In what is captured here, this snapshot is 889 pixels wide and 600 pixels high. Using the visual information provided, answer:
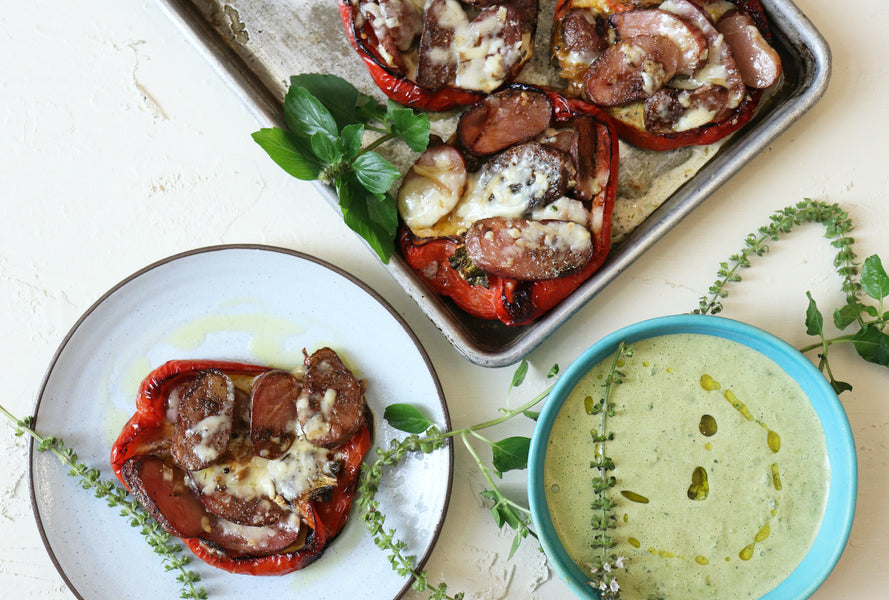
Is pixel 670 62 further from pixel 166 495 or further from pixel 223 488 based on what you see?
pixel 166 495

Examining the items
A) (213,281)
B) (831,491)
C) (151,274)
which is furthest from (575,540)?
(151,274)

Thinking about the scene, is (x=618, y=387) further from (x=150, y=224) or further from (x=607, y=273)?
(x=150, y=224)

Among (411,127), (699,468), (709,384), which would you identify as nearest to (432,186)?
(411,127)

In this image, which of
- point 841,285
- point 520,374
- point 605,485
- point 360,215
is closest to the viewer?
point 605,485

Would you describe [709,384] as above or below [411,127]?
below

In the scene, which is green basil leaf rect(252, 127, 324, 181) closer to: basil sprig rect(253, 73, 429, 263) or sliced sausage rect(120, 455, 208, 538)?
basil sprig rect(253, 73, 429, 263)

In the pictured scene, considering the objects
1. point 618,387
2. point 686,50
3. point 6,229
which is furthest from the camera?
point 6,229
